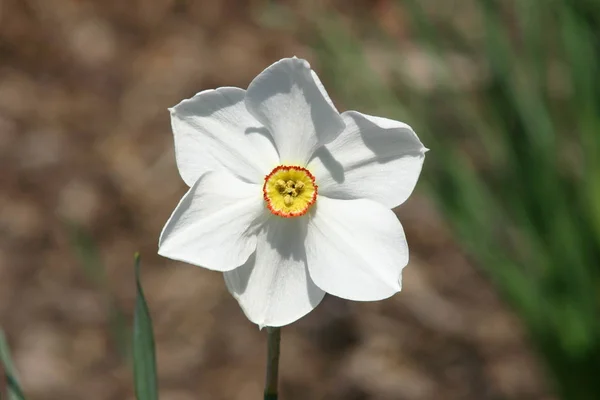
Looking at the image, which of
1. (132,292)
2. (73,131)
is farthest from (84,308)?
(73,131)

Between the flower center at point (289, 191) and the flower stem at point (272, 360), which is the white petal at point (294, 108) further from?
the flower stem at point (272, 360)

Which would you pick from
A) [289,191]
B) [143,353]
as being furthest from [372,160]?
[143,353]

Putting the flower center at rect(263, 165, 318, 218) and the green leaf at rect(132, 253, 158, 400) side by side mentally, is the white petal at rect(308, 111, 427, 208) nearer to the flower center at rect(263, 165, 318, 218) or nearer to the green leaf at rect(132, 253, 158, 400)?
the flower center at rect(263, 165, 318, 218)

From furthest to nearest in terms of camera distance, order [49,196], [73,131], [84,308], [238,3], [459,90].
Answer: [238,3] < [73,131] < [49,196] < [84,308] < [459,90]

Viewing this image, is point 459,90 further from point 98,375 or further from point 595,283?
point 98,375

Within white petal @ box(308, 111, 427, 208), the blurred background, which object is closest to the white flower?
white petal @ box(308, 111, 427, 208)

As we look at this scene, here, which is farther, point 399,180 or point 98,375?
point 98,375
